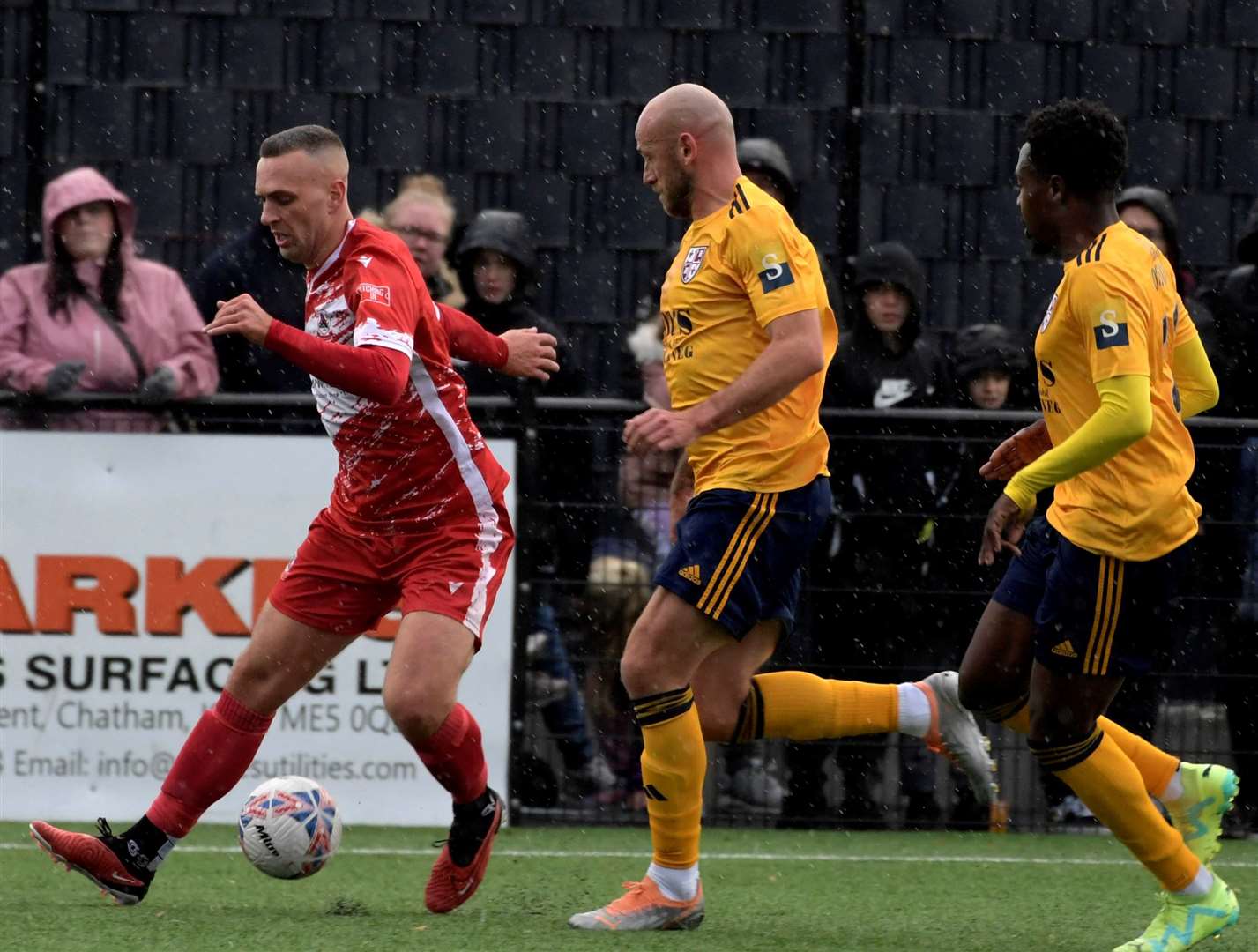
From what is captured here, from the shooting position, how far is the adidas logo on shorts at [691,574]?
585 cm

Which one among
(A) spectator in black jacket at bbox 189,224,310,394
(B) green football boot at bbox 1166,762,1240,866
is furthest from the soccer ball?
(A) spectator in black jacket at bbox 189,224,310,394

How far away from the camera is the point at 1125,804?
5.59m

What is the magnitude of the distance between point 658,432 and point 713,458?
533mm

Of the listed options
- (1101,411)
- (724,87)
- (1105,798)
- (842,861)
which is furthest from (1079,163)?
(724,87)

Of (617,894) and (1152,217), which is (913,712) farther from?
(1152,217)

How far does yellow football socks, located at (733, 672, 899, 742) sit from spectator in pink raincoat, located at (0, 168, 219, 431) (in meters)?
2.74

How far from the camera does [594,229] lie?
10.2 meters

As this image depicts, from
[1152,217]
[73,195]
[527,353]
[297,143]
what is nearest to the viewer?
[297,143]

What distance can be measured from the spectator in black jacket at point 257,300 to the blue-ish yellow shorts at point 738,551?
2.99 m

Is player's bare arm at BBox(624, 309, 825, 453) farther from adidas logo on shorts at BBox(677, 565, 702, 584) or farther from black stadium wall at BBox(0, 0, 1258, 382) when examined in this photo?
black stadium wall at BBox(0, 0, 1258, 382)

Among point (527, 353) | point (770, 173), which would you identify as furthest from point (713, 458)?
point (770, 173)

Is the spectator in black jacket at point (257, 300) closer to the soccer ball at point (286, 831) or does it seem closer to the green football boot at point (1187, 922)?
the soccer ball at point (286, 831)

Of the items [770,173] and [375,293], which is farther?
[770,173]

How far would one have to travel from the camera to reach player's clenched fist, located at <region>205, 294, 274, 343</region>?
5327 millimetres
